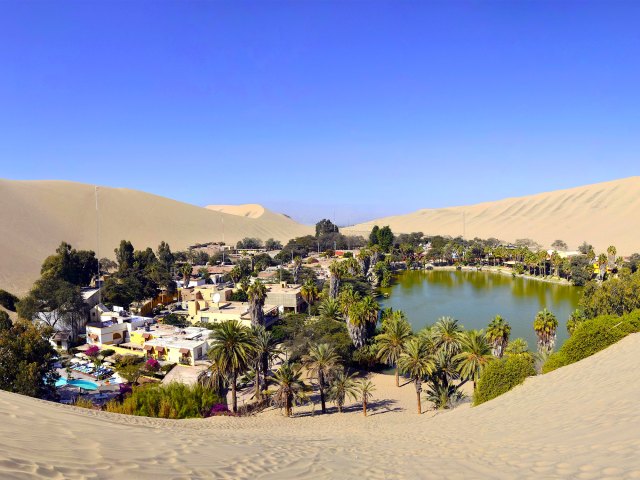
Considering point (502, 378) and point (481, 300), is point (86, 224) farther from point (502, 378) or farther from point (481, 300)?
point (502, 378)

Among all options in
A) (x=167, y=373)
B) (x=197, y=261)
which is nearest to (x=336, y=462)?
(x=167, y=373)

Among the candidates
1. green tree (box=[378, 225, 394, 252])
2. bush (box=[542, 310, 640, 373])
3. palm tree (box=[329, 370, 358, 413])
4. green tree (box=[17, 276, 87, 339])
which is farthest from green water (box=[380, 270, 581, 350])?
green tree (box=[17, 276, 87, 339])

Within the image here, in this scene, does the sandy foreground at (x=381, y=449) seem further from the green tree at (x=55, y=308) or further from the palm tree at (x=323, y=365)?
the green tree at (x=55, y=308)

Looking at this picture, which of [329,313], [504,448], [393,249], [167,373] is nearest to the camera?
[504,448]

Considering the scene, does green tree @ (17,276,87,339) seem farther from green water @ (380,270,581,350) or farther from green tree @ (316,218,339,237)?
Answer: green tree @ (316,218,339,237)

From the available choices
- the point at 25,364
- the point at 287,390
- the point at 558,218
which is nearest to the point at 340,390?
the point at 287,390

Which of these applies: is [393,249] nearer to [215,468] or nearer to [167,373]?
[167,373]
